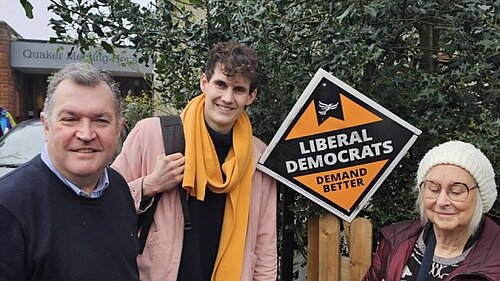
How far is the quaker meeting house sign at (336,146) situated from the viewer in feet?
7.93

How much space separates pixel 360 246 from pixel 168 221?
0.92 m

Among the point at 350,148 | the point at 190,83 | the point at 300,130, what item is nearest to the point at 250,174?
the point at 300,130

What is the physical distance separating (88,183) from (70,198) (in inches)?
3.5

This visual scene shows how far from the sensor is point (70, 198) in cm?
164

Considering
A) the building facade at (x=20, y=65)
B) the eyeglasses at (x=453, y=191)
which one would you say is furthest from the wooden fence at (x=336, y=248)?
the building facade at (x=20, y=65)

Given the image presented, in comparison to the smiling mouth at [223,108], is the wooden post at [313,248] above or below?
below

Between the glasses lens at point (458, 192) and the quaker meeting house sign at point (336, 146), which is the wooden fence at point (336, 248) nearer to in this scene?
the quaker meeting house sign at point (336, 146)

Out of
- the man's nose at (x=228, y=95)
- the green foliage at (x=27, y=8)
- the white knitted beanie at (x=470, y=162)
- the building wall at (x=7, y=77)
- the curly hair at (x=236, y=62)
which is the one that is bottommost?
the white knitted beanie at (x=470, y=162)

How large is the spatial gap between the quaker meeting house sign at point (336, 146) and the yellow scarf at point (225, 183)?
189 mm

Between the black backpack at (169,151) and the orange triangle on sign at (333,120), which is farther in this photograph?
the orange triangle on sign at (333,120)

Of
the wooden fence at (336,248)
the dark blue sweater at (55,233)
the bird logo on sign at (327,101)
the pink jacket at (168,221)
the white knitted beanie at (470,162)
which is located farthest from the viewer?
the wooden fence at (336,248)

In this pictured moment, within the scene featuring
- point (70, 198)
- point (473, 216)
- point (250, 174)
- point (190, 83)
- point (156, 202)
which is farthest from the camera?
point (190, 83)

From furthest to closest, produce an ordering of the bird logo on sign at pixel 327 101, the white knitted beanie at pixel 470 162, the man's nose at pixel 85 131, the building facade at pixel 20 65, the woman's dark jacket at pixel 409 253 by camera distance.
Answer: the building facade at pixel 20 65
the bird logo on sign at pixel 327 101
the white knitted beanie at pixel 470 162
the woman's dark jacket at pixel 409 253
the man's nose at pixel 85 131

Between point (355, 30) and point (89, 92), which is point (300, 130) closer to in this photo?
point (355, 30)
